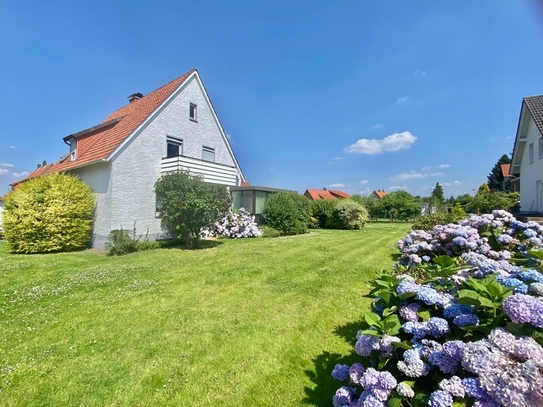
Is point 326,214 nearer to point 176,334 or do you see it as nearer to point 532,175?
point 532,175

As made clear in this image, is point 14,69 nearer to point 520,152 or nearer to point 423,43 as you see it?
point 423,43

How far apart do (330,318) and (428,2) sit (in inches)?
325

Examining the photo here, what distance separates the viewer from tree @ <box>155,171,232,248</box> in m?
9.34

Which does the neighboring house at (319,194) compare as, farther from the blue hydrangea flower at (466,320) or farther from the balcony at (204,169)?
the blue hydrangea flower at (466,320)

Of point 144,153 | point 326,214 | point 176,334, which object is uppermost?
point 144,153

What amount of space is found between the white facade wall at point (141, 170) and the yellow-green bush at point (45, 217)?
2.72 ft

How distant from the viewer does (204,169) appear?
12719 mm

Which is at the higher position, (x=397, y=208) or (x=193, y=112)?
(x=193, y=112)

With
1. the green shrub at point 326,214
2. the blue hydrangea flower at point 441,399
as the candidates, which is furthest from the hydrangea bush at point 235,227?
the blue hydrangea flower at point 441,399

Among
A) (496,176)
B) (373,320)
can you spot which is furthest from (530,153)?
(496,176)

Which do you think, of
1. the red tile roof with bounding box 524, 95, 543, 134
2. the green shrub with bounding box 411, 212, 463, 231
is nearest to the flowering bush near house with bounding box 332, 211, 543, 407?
the green shrub with bounding box 411, 212, 463, 231

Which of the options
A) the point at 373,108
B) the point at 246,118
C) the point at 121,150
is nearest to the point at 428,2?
the point at 373,108

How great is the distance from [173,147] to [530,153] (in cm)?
2194

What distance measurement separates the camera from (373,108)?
603 inches
